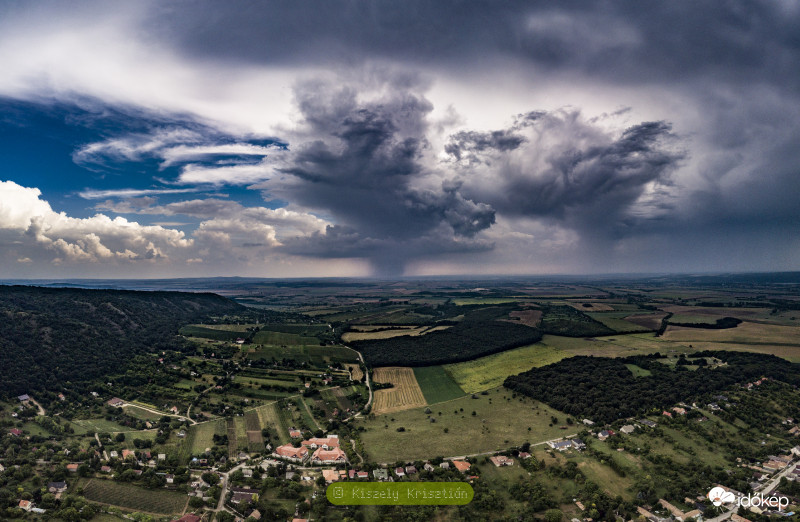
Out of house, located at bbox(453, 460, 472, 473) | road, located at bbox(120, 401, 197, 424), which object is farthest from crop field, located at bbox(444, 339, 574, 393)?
road, located at bbox(120, 401, 197, 424)

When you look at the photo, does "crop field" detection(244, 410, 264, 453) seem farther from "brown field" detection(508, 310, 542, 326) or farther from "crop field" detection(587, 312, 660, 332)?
"crop field" detection(587, 312, 660, 332)

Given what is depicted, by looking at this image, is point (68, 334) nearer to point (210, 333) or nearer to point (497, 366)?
point (210, 333)

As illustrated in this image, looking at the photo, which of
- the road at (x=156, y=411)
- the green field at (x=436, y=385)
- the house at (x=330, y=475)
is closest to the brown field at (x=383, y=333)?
→ the green field at (x=436, y=385)

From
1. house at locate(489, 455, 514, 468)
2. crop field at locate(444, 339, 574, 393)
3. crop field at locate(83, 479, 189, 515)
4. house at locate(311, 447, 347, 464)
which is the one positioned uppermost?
crop field at locate(444, 339, 574, 393)

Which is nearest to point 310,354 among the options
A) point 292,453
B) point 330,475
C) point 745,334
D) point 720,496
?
point 292,453

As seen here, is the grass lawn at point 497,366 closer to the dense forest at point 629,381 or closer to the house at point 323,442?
the dense forest at point 629,381

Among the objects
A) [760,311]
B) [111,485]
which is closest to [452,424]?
[111,485]
